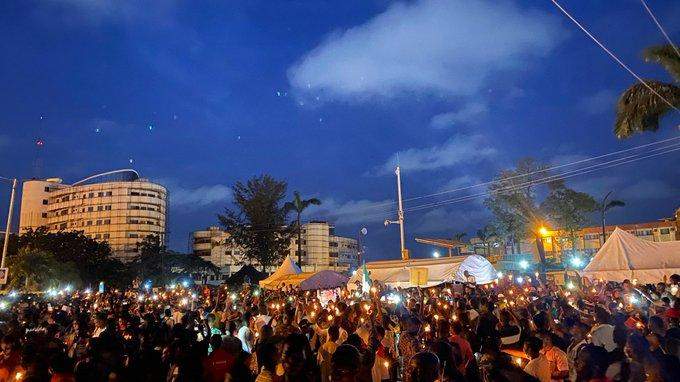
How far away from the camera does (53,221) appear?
103 m

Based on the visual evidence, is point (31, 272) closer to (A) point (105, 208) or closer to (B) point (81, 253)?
(B) point (81, 253)

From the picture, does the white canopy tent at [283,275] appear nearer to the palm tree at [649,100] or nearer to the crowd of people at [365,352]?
the crowd of people at [365,352]

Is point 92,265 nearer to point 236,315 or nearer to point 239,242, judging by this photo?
point 239,242

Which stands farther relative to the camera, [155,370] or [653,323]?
[653,323]

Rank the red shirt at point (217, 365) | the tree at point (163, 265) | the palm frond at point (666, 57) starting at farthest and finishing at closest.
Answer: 1. the tree at point (163, 265)
2. the palm frond at point (666, 57)
3. the red shirt at point (217, 365)

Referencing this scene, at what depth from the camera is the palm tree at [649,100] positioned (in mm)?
16969

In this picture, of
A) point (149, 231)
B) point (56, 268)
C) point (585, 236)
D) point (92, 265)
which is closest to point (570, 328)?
point (56, 268)

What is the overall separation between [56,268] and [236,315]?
2589 centimetres

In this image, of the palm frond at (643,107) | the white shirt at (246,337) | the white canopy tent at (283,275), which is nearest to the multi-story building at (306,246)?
the white canopy tent at (283,275)

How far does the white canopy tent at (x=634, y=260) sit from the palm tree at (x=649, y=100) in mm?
4432

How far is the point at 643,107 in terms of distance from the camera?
17.0 meters

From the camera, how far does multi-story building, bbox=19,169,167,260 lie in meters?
96.9

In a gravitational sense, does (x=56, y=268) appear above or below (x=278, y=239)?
below

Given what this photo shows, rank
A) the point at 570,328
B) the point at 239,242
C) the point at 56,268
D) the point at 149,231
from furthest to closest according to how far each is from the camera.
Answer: the point at 149,231
the point at 239,242
the point at 56,268
the point at 570,328
